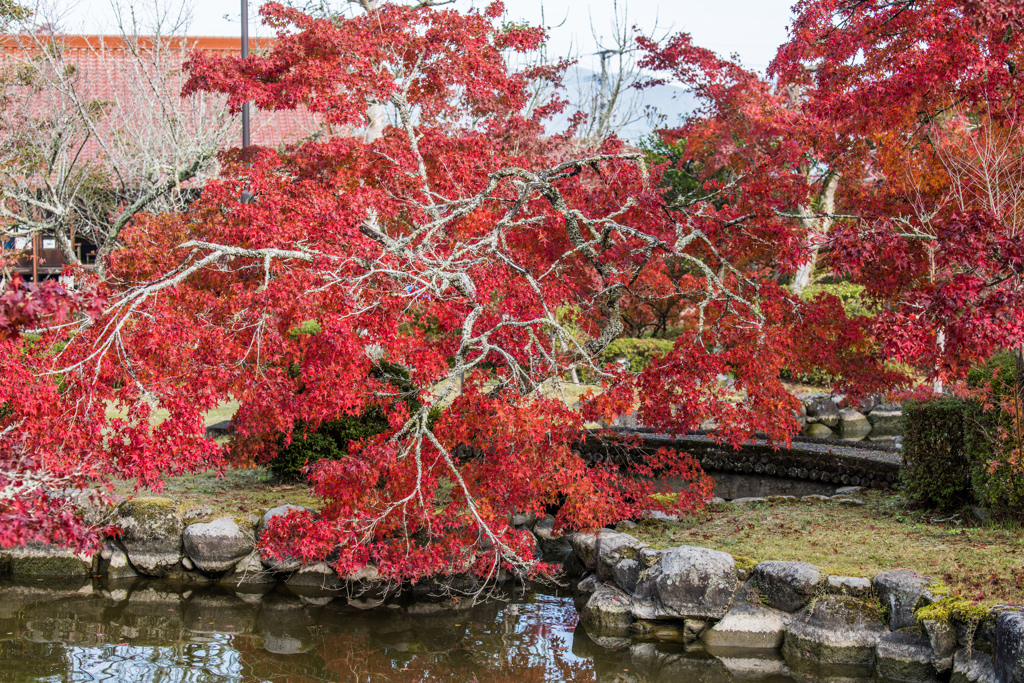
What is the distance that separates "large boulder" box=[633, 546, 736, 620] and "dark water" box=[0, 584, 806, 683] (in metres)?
0.28

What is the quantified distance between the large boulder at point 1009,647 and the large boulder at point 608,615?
2.53 m

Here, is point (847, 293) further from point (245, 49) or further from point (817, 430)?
point (245, 49)

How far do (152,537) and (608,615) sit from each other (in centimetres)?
436

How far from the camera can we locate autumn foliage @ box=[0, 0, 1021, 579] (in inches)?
223

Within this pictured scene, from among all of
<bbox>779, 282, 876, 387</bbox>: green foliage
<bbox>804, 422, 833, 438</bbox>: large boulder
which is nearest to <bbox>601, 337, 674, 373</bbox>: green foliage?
<bbox>779, 282, 876, 387</bbox>: green foliage

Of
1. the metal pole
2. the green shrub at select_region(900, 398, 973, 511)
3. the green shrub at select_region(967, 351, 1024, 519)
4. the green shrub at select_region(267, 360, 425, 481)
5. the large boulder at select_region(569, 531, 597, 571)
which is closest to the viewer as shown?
the green shrub at select_region(967, 351, 1024, 519)

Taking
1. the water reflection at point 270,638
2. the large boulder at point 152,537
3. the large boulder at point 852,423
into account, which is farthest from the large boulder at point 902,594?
the large boulder at point 852,423

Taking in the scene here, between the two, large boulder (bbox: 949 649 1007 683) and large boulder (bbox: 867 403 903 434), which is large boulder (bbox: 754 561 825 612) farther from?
large boulder (bbox: 867 403 903 434)

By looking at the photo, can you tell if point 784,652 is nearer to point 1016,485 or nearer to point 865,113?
point 1016,485

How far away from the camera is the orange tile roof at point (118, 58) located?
508 inches

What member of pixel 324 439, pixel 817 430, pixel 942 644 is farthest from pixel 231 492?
pixel 817 430

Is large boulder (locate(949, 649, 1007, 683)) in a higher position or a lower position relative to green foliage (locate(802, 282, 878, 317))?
lower

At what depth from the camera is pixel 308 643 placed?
6.23 metres

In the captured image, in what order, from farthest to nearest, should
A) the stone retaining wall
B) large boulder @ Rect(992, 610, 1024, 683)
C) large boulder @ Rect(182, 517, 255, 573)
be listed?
large boulder @ Rect(182, 517, 255, 573) < the stone retaining wall < large boulder @ Rect(992, 610, 1024, 683)
